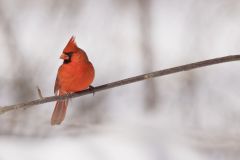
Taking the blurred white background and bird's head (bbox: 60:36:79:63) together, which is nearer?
bird's head (bbox: 60:36:79:63)

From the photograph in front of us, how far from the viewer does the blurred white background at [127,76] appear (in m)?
3.25

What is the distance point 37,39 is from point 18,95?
629 mm

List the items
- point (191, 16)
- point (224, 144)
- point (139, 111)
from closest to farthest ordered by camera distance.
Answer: point (224, 144), point (139, 111), point (191, 16)

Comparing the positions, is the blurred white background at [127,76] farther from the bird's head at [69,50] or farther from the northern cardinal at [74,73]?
the bird's head at [69,50]

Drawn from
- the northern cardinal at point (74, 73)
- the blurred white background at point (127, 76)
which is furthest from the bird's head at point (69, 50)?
the blurred white background at point (127, 76)

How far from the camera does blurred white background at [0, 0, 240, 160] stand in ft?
10.7

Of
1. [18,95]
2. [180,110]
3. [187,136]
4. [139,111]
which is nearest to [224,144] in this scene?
[187,136]

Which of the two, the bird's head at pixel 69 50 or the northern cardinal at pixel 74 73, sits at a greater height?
the bird's head at pixel 69 50

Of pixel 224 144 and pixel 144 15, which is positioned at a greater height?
pixel 144 15

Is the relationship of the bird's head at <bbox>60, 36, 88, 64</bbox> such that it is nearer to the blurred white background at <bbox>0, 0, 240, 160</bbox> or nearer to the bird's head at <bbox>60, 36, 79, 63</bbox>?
the bird's head at <bbox>60, 36, 79, 63</bbox>

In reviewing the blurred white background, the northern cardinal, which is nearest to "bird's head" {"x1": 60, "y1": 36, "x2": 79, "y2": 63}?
the northern cardinal

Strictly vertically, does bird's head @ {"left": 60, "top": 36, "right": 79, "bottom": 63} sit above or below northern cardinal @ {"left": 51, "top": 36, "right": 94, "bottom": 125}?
above

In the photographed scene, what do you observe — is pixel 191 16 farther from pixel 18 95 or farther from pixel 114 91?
pixel 18 95

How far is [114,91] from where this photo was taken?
12.4ft
